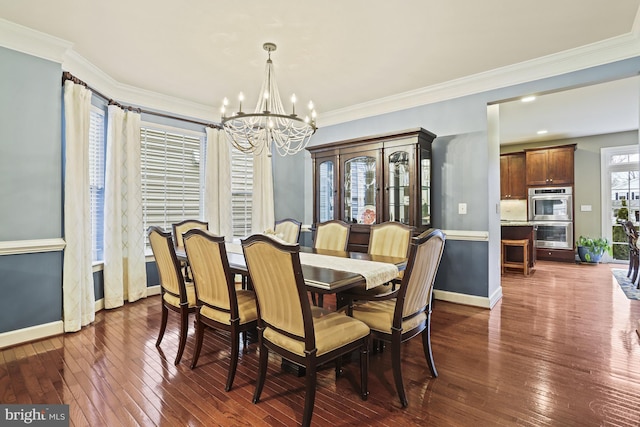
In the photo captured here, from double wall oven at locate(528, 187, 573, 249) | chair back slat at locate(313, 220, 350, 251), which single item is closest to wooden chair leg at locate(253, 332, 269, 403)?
chair back slat at locate(313, 220, 350, 251)

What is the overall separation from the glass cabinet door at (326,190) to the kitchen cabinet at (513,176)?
5.18m

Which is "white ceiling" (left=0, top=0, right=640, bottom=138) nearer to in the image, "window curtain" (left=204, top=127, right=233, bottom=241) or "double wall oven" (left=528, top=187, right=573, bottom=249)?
"window curtain" (left=204, top=127, right=233, bottom=241)

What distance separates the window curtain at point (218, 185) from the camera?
15.3ft

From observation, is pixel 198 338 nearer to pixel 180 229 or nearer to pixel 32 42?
pixel 180 229

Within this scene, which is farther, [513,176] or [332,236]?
[513,176]

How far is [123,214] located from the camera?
12.8 feet

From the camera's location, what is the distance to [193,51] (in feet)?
10.0

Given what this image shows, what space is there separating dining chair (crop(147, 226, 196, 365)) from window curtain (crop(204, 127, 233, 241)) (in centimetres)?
204

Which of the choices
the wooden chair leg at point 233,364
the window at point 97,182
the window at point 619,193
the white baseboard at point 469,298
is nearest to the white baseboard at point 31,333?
the window at point 97,182

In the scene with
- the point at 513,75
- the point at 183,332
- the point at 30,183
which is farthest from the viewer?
the point at 513,75

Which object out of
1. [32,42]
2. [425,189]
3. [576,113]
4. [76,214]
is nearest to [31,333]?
[76,214]

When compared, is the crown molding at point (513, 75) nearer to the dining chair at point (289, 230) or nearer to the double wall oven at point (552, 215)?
the dining chair at point (289, 230)

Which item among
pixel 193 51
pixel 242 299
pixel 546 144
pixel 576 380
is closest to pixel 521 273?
pixel 546 144

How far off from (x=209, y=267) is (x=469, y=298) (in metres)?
3.14
